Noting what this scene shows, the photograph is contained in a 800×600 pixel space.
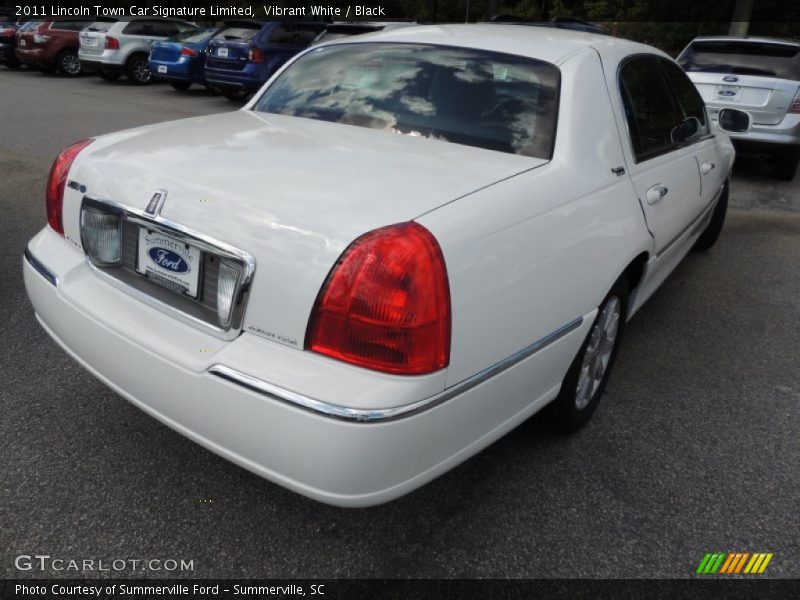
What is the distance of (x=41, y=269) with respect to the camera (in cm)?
242

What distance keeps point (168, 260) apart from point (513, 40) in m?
1.76

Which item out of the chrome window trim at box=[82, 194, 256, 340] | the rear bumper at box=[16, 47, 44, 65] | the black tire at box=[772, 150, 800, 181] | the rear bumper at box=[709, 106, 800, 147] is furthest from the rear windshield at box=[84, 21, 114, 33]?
the chrome window trim at box=[82, 194, 256, 340]

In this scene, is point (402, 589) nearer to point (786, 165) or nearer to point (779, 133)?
point (779, 133)

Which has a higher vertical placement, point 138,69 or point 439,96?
point 439,96

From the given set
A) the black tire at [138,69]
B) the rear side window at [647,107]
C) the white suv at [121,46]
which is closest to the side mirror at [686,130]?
the rear side window at [647,107]

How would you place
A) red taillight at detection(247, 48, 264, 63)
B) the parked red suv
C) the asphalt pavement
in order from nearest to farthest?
the asphalt pavement
red taillight at detection(247, 48, 264, 63)
the parked red suv

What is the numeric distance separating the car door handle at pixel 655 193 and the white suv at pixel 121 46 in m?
15.5

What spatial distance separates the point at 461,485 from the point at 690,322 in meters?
2.25

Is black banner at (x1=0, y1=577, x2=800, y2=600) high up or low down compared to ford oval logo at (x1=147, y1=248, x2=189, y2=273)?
down

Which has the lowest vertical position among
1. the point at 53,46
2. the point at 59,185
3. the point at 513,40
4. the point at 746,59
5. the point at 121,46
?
the point at 53,46

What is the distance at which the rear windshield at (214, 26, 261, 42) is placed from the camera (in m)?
12.5

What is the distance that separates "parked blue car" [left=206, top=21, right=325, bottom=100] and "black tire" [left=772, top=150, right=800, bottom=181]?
8154 mm

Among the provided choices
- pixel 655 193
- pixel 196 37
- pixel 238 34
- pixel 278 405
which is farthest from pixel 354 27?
pixel 278 405

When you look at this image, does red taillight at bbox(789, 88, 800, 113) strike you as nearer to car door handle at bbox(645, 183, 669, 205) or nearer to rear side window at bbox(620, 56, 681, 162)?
rear side window at bbox(620, 56, 681, 162)
